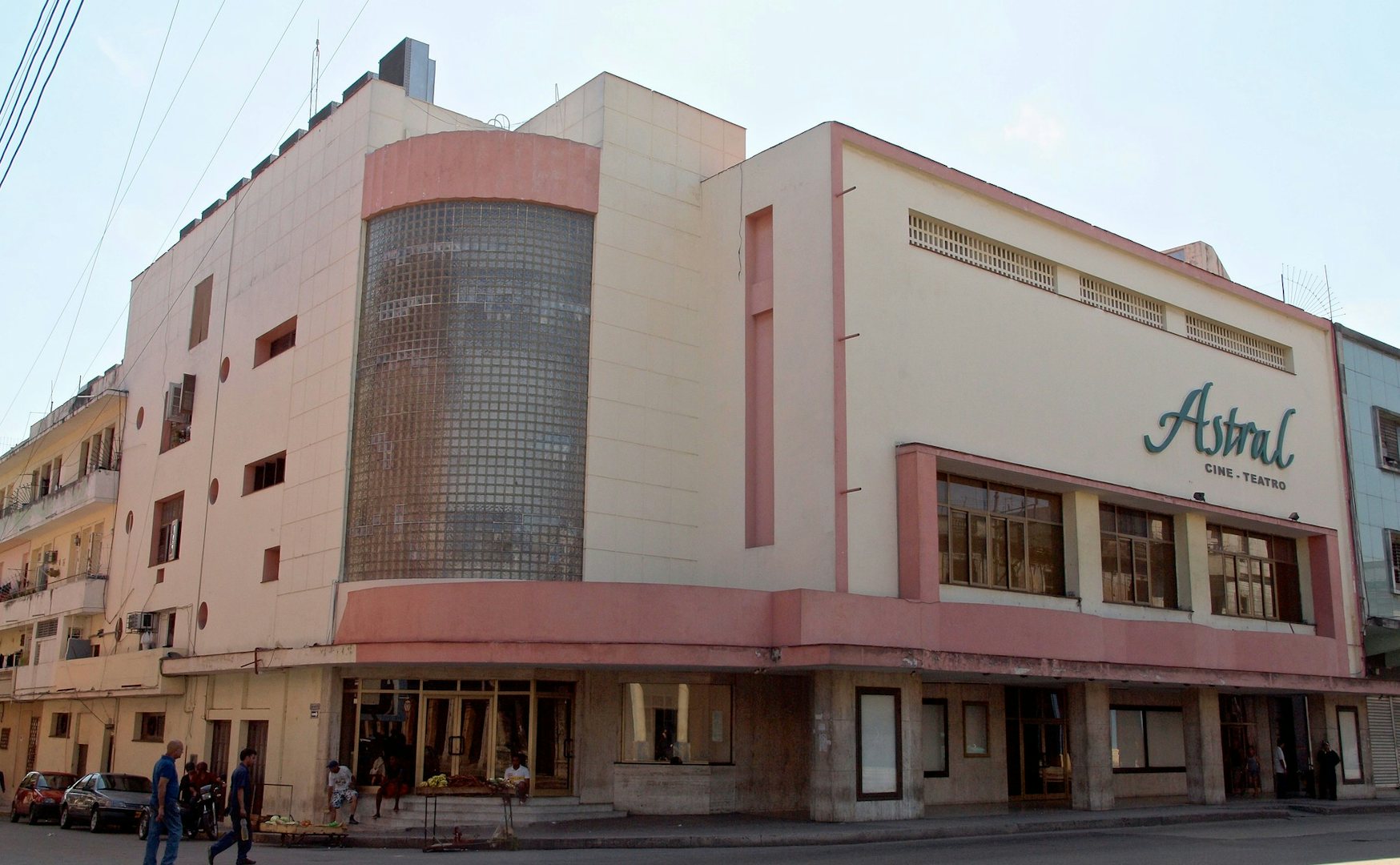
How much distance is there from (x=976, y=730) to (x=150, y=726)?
21184 mm

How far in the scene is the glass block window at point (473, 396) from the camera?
76.6ft

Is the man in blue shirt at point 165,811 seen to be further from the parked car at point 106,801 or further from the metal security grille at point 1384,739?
the metal security grille at point 1384,739

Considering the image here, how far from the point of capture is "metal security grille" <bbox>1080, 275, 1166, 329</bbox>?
2867 cm

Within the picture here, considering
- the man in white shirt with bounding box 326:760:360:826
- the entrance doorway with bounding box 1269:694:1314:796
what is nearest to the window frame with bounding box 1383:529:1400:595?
the entrance doorway with bounding box 1269:694:1314:796

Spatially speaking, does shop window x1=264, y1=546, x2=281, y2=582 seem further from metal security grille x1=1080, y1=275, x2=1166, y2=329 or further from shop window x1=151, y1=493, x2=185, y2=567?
metal security grille x1=1080, y1=275, x2=1166, y2=329

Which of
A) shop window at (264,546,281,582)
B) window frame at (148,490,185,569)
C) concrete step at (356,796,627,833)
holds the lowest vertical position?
concrete step at (356,796,627,833)

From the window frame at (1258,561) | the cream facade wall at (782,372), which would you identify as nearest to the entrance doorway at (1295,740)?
the window frame at (1258,561)

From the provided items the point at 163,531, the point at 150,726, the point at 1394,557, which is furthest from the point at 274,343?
the point at 1394,557

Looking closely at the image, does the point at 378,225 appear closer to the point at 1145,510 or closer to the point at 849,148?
the point at 849,148

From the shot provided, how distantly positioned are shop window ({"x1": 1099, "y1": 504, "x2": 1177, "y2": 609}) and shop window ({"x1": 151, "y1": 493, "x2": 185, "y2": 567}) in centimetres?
2329

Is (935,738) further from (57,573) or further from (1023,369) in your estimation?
(57,573)

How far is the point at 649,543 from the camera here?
24812 millimetres

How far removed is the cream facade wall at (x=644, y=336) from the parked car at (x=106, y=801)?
11.0 meters

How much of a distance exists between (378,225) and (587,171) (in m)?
4.51
